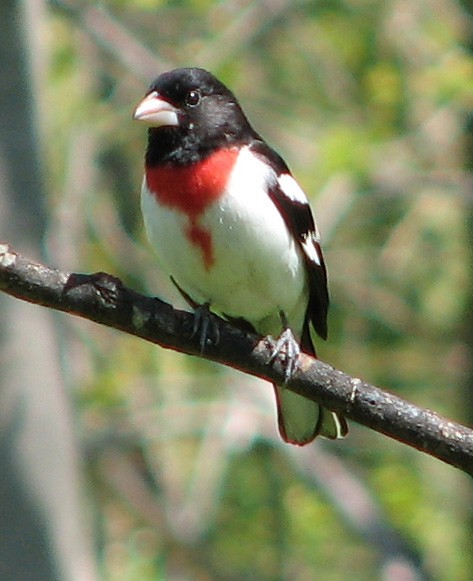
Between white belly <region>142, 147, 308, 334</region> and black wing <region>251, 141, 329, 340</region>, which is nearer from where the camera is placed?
white belly <region>142, 147, 308, 334</region>

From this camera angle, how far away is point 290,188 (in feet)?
12.9

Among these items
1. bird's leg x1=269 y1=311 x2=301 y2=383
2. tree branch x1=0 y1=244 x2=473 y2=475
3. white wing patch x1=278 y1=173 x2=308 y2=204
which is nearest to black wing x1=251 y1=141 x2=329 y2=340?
white wing patch x1=278 y1=173 x2=308 y2=204

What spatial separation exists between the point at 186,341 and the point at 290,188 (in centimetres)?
105

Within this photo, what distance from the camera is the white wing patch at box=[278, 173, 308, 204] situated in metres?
3.86

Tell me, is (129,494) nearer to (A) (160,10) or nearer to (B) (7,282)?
(A) (160,10)

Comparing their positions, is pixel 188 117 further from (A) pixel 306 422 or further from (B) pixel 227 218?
(A) pixel 306 422

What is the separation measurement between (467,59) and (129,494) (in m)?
3.02

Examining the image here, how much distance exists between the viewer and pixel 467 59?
6633 millimetres

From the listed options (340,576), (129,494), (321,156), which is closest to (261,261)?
(321,156)

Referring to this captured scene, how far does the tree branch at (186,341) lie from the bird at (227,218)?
1.24ft

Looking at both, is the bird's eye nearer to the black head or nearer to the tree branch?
→ the black head

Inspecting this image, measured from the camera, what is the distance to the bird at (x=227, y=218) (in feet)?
12.0

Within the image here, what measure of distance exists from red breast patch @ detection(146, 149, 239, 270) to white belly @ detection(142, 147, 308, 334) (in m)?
0.01

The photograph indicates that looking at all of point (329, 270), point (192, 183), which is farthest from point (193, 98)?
point (329, 270)
